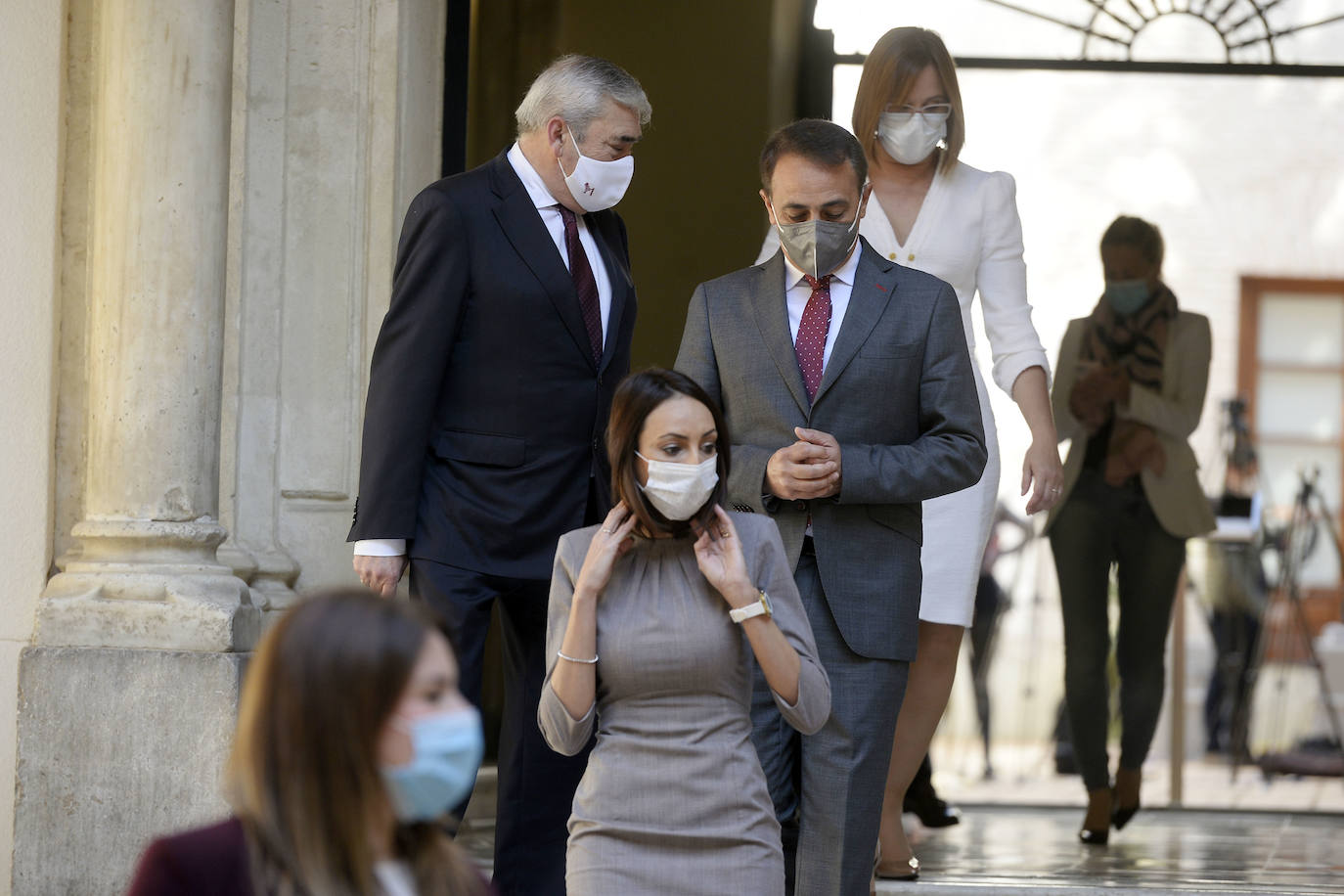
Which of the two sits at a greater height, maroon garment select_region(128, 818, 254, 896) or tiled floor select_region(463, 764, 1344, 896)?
maroon garment select_region(128, 818, 254, 896)

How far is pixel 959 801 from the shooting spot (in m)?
7.23

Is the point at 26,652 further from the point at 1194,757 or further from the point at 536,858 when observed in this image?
the point at 1194,757

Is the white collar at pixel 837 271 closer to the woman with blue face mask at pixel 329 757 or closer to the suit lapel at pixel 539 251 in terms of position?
the suit lapel at pixel 539 251

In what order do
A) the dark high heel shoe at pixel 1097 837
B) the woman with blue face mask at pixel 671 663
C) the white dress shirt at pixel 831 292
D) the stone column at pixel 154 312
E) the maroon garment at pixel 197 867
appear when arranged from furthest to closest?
1. the dark high heel shoe at pixel 1097 837
2. the stone column at pixel 154 312
3. the white dress shirt at pixel 831 292
4. the woman with blue face mask at pixel 671 663
5. the maroon garment at pixel 197 867

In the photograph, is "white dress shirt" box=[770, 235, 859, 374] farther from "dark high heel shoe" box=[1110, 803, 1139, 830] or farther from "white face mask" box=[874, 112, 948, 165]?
"dark high heel shoe" box=[1110, 803, 1139, 830]

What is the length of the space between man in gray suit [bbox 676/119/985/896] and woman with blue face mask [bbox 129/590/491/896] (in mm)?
1684

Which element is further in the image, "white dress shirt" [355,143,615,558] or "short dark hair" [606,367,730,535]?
"white dress shirt" [355,143,615,558]

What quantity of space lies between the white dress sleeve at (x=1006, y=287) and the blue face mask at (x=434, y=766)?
2.94m

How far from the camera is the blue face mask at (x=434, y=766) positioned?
181 cm

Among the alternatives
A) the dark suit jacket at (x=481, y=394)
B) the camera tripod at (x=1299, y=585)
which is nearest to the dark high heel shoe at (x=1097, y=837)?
Answer: the camera tripod at (x=1299, y=585)

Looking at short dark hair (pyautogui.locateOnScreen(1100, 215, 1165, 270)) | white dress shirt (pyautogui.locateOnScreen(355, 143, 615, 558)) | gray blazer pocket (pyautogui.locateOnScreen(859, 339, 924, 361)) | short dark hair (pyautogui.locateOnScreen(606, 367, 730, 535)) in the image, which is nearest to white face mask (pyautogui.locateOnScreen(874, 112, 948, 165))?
white dress shirt (pyautogui.locateOnScreen(355, 143, 615, 558))

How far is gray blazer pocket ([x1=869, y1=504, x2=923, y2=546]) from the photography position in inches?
140

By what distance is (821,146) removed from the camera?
358 centimetres

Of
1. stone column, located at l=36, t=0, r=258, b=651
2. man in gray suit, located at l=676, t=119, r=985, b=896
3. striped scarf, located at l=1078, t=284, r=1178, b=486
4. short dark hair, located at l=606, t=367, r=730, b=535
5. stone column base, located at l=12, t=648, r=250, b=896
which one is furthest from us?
striped scarf, located at l=1078, t=284, r=1178, b=486
